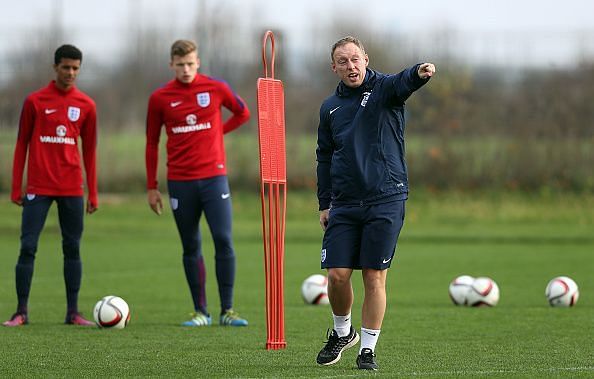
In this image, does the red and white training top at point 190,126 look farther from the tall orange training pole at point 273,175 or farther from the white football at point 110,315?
the tall orange training pole at point 273,175

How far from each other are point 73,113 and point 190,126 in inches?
43.1

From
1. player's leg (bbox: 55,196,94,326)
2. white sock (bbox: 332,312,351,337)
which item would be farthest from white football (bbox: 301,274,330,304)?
white sock (bbox: 332,312,351,337)

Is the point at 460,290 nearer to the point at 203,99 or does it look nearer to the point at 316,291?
the point at 316,291

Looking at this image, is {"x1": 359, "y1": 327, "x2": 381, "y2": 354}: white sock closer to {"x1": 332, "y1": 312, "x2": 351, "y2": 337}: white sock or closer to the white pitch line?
the white pitch line

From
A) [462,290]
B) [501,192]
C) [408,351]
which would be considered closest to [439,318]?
[462,290]

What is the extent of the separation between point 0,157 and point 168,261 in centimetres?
1262

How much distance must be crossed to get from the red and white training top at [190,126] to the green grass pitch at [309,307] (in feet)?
4.80

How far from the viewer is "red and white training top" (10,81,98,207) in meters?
11.1

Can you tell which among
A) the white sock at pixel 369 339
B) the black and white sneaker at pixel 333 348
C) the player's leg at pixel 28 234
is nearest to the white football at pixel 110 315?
the player's leg at pixel 28 234

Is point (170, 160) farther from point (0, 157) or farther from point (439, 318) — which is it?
point (0, 157)

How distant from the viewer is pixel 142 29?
40094 millimetres

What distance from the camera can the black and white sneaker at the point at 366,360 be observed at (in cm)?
796

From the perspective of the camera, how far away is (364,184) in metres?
8.11

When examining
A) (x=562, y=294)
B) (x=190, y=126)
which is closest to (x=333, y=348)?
(x=190, y=126)
